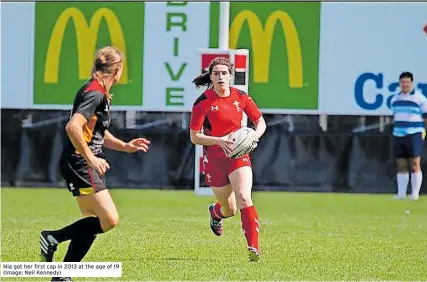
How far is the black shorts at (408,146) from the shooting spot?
755 inches

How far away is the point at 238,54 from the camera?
1900cm

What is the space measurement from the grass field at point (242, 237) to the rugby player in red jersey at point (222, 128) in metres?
0.64

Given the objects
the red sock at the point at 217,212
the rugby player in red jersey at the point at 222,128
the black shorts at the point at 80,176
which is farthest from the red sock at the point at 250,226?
the black shorts at the point at 80,176

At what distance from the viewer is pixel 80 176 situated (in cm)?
888

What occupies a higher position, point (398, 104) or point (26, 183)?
point (398, 104)

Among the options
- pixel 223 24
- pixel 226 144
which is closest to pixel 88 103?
pixel 226 144

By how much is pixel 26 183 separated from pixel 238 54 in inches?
201

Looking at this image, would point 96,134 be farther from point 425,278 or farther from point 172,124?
point 172,124

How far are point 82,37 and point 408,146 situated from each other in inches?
246

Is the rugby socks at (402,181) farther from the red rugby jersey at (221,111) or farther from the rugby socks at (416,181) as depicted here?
the red rugby jersey at (221,111)

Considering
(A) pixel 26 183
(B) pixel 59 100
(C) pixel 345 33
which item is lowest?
(A) pixel 26 183

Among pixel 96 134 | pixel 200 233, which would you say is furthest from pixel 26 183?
pixel 96 134

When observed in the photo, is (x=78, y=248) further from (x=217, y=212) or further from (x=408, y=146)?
(x=408, y=146)

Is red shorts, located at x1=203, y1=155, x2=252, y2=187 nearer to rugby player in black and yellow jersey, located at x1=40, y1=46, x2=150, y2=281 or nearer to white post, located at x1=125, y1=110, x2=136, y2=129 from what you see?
rugby player in black and yellow jersey, located at x1=40, y1=46, x2=150, y2=281
